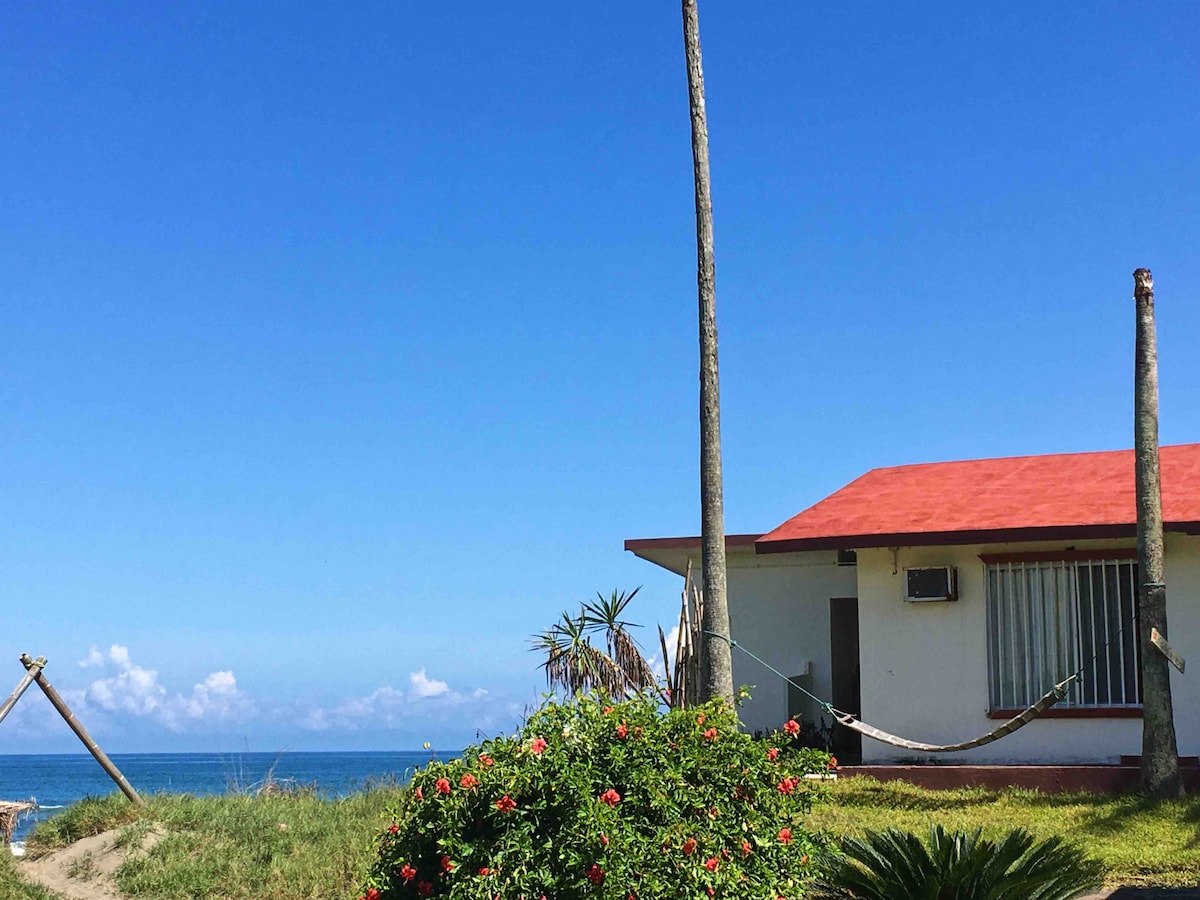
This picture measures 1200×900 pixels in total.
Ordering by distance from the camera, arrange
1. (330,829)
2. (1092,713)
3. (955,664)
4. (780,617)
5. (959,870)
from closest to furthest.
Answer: (959,870) → (330,829) → (1092,713) → (955,664) → (780,617)

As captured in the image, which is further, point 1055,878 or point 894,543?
point 894,543

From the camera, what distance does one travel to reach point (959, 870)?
7.43 m

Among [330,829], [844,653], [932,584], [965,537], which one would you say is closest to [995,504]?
[965,537]

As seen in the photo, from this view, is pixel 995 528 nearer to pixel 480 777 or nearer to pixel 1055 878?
pixel 1055 878

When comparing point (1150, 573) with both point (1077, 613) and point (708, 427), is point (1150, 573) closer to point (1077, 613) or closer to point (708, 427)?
point (1077, 613)

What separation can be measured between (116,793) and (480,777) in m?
7.03

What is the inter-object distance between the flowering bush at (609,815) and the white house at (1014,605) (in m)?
6.89

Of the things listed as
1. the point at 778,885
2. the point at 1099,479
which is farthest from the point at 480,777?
the point at 1099,479

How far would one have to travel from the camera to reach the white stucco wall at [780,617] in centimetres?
1748

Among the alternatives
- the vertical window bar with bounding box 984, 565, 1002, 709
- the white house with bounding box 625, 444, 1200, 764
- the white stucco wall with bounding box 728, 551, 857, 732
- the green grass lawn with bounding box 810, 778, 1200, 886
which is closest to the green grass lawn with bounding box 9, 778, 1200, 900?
the green grass lawn with bounding box 810, 778, 1200, 886

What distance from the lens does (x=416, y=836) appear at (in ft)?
23.5

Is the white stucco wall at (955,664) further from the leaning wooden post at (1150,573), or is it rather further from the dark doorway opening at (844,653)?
the dark doorway opening at (844,653)

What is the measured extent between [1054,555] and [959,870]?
23.3 ft

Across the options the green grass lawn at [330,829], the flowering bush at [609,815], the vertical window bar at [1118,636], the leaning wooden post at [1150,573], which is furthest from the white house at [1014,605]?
the flowering bush at [609,815]
